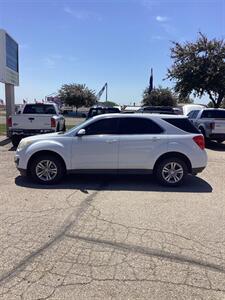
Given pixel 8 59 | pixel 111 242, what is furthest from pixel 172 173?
pixel 8 59

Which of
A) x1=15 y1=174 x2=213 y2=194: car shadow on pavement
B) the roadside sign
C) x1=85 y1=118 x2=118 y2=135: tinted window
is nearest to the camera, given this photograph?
x1=15 y1=174 x2=213 y2=194: car shadow on pavement

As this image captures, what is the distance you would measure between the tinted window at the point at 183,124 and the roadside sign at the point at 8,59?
495 inches

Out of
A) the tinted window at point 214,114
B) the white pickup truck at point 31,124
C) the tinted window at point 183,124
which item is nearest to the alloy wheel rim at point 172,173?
the tinted window at point 183,124

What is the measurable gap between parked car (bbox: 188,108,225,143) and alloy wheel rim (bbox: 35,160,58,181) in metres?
10.1

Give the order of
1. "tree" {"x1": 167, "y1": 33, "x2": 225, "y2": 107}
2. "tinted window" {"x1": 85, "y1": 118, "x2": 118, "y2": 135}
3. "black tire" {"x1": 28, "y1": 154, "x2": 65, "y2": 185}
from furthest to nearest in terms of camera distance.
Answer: "tree" {"x1": 167, "y1": 33, "x2": 225, "y2": 107}, "tinted window" {"x1": 85, "y1": 118, "x2": 118, "y2": 135}, "black tire" {"x1": 28, "y1": 154, "x2": 65, "y2": 185}

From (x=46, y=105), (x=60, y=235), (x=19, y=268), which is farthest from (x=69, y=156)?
(x=46, y=105)

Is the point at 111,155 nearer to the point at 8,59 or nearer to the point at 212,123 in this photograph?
the point at 212,123

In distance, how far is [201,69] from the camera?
29922 mm

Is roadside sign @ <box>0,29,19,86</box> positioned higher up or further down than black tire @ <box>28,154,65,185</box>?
higher up

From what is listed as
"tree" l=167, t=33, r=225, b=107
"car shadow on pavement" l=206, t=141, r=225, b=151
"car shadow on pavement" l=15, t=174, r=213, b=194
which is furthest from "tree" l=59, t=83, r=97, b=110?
"car shadow on pavement" l=15, t=174, r=213, b=194

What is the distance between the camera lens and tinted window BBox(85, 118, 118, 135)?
8.66 metres

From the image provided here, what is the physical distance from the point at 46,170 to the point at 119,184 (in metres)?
1.70

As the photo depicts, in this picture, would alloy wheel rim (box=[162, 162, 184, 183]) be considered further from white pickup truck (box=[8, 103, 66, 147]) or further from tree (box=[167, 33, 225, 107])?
tree (box=[167, 33, 225, 107])

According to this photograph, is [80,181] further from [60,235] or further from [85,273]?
[85,273]
